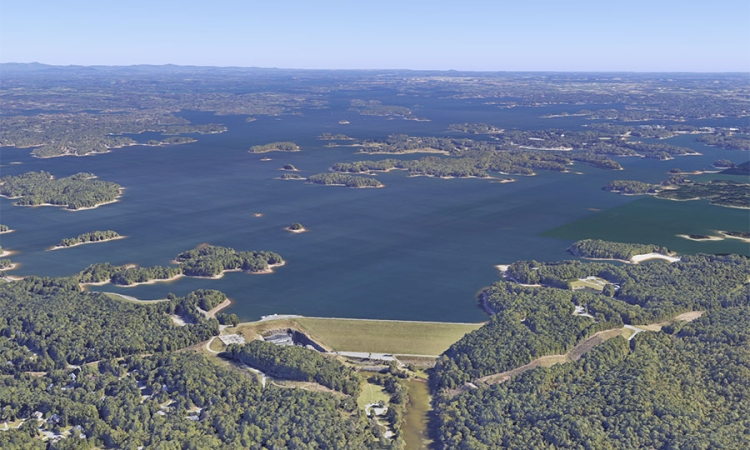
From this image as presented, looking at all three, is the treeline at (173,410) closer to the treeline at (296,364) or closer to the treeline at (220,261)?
the treeline at (296,364)

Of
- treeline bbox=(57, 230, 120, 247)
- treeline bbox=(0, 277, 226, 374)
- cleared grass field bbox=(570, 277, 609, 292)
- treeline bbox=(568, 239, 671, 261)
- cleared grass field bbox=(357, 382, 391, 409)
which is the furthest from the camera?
treeline bbox=(57, 230, 120, 247)

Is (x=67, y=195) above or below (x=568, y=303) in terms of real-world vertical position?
below

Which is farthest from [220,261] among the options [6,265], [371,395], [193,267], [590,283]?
[590,283]

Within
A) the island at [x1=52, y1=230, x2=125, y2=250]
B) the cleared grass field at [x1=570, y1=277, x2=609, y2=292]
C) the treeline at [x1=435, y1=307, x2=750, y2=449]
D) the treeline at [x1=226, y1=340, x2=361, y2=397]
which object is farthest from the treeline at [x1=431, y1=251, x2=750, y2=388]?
the island at [x1=52, y1=230, x2=125, y2=250]

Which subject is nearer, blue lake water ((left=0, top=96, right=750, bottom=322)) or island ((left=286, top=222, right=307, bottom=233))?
blue lake water ((left=0, top=96, right=750, bottom=322))

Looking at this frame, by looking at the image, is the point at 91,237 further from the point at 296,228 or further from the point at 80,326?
the point at 80,326

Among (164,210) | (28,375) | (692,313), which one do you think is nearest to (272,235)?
(164,210)

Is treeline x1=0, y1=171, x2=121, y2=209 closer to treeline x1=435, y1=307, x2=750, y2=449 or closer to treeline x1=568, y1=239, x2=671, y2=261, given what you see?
treeline x1=568, y1=239, x2=671, y2=261
